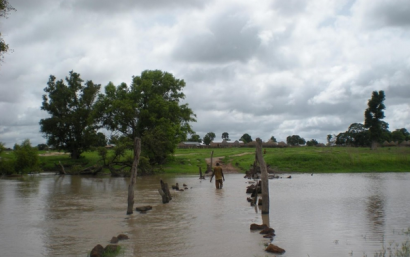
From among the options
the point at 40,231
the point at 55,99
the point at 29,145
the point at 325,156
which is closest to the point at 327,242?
the point at 40,231

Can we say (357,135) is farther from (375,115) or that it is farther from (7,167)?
(7,167)

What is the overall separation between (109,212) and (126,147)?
1008 inches

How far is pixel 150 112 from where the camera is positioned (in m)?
48.5

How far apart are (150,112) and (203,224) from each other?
35113mm

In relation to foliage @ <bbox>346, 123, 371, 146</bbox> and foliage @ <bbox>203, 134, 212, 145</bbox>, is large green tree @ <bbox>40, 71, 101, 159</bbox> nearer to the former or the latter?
foliage @ <bbox>346, 123, 371, 146</bbox>

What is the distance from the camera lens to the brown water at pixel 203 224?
11031 mm

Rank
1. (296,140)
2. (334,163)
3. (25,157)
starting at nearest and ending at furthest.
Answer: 1. (25,157)
2. (334,163)
3. (296,140)

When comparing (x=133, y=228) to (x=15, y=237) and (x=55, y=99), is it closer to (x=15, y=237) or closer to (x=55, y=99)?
(x=15, y=237)

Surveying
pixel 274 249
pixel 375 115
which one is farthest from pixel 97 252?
pixel 375 115

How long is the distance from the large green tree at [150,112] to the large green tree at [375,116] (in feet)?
122

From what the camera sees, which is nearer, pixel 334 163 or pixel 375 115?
pixel 334 163

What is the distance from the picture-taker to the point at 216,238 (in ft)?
40.0

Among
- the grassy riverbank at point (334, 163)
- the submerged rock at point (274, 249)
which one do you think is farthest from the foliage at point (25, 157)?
the submerged rock at point (274, 249)

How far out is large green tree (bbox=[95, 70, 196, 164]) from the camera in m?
46.2
